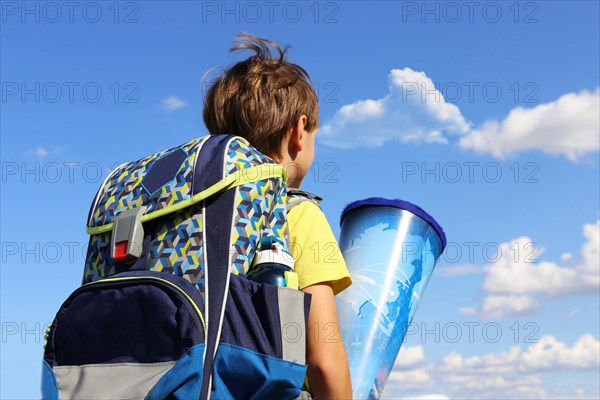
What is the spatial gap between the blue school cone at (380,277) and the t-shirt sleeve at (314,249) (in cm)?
73

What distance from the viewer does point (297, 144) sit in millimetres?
2084

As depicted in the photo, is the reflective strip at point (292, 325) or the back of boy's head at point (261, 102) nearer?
the reflective strip at point (292, 325)

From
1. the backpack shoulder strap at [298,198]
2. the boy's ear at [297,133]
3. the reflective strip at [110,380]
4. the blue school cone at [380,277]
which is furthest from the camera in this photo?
the blue school cone at [380,277]

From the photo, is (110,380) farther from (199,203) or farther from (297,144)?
(297,144)

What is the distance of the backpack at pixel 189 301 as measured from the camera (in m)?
1.60

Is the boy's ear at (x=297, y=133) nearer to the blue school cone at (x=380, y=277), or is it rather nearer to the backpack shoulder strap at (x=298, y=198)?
the backpack shoulder strap at (x=298, y=198)

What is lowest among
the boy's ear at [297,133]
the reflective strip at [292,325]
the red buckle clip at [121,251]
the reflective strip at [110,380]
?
the reflective strip at [110,380]

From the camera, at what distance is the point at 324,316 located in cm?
180

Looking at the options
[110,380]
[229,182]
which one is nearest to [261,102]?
[229,182]

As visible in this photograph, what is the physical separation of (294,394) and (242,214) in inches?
17.2

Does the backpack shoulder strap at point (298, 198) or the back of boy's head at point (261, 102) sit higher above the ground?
the back of boy's head at point (261, 102)

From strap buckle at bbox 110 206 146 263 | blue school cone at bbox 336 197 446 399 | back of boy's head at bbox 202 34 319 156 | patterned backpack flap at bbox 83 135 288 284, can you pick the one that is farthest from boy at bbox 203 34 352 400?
blue school cone at bbox 336 197 446 399

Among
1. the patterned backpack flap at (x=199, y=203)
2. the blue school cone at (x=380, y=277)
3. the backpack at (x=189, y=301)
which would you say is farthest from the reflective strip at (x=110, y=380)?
the blue school cone at (x=380, y=277)

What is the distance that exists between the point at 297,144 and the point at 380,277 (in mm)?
813
